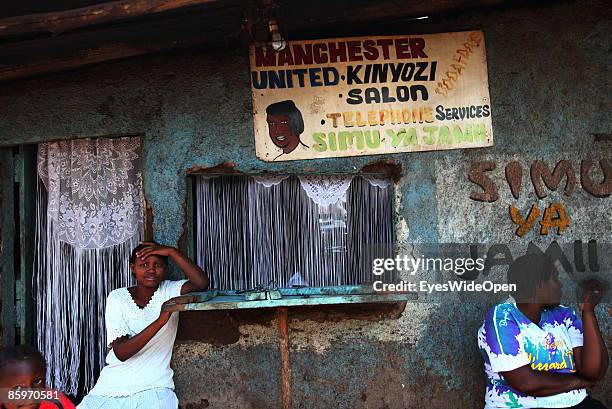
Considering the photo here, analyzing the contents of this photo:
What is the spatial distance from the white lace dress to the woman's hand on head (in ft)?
0.69

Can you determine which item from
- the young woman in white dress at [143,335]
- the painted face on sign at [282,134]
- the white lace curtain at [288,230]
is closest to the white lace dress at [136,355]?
the young woman in white dress at [143,335]

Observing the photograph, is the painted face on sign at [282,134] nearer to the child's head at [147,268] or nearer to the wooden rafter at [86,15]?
the child's head at [147,268]

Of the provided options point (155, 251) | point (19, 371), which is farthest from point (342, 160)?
point (19, 371)

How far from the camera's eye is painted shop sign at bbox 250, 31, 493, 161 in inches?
170

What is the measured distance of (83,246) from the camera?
4336 mm

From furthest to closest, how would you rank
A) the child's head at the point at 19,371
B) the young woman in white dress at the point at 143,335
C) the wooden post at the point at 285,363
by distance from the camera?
the wooden post at the point at 285,363 < the young woman in white dress at the point at 143,335 < the child's head at the point at 19,371

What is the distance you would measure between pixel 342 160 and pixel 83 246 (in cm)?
168

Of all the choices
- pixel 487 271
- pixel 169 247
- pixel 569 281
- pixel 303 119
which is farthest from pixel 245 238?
pixel 569 281

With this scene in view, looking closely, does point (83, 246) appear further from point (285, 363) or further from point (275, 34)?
point (275, 34)

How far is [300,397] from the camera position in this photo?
13.9 feet

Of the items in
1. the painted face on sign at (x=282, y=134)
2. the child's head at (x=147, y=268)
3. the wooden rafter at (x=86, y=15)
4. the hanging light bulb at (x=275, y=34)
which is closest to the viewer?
the wooden rafter at (x=86, y=15)

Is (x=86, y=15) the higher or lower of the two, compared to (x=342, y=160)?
higher

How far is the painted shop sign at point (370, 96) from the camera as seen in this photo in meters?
4.32

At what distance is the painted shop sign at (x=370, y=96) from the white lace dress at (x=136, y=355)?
1.12 m
